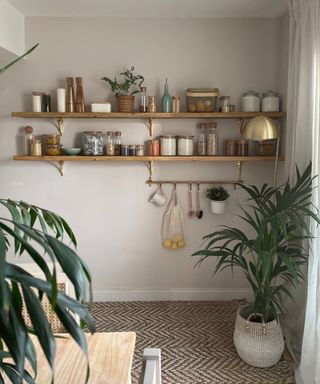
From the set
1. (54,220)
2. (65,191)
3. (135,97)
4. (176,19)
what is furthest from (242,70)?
(54,220)

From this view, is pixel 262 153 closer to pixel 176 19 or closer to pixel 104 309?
pixel 176 19

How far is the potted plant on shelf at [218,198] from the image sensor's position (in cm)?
325

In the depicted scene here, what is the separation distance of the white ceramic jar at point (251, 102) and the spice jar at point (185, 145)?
0.50 meters

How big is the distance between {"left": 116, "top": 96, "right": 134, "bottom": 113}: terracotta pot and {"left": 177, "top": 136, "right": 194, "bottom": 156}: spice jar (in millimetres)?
478

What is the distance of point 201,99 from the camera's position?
3.11 m

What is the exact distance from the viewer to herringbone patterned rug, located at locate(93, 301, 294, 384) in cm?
245

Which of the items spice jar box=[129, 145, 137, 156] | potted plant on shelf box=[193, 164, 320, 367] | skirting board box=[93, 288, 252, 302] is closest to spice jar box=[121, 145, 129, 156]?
spice jar box=[129, 145, 137, 156]

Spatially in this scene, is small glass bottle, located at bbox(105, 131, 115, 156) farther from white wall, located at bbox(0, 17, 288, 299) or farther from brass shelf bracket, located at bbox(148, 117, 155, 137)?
brass shelf bracket, located at bbox(148, 117, 155, 137)

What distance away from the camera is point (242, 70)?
3.21 metres

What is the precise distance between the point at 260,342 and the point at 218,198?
3.98 feet

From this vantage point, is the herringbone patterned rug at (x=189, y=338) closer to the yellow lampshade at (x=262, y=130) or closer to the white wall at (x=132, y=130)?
the white wall at (x=132, y=130)

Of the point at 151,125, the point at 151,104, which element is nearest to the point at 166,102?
the point at 151,104

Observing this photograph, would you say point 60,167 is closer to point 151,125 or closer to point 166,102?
point 151,125

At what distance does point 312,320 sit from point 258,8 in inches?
88.5
